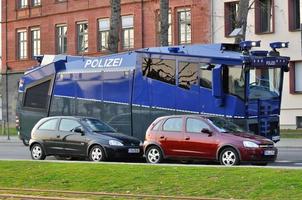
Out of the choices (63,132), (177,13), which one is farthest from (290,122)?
(63,132)

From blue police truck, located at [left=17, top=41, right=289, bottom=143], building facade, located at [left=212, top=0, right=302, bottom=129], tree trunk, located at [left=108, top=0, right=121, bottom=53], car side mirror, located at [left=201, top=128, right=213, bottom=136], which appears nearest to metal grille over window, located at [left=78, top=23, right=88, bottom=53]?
building facade, located at [left=212, top=0, right=302, bottom=129]

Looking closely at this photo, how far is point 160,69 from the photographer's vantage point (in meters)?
22.5

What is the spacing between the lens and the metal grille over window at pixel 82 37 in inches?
2056

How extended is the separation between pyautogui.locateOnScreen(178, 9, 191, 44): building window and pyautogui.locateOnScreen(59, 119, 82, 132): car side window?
82.5 ft

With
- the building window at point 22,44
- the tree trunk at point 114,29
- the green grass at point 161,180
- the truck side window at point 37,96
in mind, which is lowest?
the green grass at point 161,180

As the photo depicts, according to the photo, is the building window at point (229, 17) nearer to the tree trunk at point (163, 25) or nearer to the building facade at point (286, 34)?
the building facade at point (286, 34)

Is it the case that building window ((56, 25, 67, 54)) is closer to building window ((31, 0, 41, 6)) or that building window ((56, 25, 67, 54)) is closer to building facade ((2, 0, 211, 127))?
building facade ((2, 0, 211, 127))

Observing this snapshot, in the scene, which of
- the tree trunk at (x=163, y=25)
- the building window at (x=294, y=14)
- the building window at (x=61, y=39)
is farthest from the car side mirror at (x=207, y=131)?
the building window at (x=61, y=39)

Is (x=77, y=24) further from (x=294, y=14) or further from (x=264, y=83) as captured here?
(x=264, y=83)

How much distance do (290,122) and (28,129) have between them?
61.8 ft

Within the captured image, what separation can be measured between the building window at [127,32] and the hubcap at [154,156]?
29549 mm

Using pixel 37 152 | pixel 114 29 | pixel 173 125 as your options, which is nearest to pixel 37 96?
pixel 37 152

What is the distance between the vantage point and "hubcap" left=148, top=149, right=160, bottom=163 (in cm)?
1973

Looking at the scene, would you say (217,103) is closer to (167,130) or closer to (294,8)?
(167,130)
